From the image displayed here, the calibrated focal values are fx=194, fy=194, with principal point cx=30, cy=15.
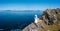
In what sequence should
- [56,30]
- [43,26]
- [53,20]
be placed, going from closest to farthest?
[56,30] < [43,26] < [53,20]

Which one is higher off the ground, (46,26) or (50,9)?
(50,9)

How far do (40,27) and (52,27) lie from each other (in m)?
6.28

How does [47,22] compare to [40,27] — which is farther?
[47,22]

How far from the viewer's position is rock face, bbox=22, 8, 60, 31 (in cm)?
10021

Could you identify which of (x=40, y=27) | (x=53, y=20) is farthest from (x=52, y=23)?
(x=40, y=27)

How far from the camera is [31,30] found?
98375 millimetres

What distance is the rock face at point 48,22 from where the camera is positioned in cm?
10021

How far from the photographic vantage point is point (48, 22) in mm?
112812

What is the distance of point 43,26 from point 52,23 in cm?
826

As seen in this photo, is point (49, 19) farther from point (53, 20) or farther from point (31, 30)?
point (31, 30)

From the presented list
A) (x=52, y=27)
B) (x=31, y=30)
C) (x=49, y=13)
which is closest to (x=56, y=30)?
(x=52, y=27)

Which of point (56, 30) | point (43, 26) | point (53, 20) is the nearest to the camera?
point (56, 30)

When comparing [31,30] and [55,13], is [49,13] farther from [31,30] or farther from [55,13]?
[31,30]

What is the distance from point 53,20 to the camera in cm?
11219
